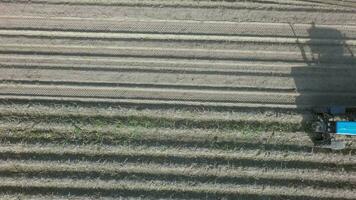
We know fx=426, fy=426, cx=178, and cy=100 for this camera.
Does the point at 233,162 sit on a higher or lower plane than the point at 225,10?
lower

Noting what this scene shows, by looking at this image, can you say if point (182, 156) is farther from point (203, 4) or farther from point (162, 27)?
point (203, 4)

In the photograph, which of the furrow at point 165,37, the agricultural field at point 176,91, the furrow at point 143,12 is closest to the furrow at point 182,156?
the agricultural field at point 176,91

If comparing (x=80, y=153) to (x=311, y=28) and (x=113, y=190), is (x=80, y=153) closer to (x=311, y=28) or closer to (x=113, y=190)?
(x=113, y=190)

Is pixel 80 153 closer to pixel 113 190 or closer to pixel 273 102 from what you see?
pixel 113 190

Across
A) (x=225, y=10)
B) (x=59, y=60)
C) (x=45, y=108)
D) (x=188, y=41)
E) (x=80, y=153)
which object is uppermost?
(x=225, y=10)

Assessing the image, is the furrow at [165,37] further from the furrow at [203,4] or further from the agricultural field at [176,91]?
the furrow at [203,4]

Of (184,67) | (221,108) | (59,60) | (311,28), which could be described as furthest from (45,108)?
(311,28)
